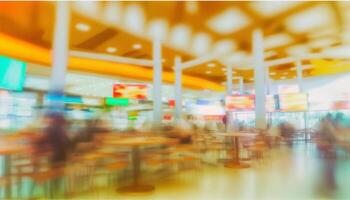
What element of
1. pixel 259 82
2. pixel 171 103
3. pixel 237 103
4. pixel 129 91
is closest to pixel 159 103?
pixel 129 91

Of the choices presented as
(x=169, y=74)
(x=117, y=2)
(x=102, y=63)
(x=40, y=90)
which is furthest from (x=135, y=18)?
(x=169, y=74)

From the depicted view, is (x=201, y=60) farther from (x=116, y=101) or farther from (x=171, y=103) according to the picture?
(x=171, y=103)

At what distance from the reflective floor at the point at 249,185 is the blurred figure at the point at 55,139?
0.64m

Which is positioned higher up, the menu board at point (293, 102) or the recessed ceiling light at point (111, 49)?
the recessed ceiling light at point (111, 49)

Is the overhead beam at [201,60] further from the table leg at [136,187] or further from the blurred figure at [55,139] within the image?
the blurred figure at [55,139]

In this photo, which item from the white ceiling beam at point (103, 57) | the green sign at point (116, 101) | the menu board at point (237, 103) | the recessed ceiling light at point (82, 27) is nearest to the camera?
the recessed ceiling light at point (82, 27)

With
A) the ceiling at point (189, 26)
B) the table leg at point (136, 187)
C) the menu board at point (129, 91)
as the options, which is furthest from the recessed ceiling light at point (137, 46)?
the table leg at point (136, 187)

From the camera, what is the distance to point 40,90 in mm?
9086

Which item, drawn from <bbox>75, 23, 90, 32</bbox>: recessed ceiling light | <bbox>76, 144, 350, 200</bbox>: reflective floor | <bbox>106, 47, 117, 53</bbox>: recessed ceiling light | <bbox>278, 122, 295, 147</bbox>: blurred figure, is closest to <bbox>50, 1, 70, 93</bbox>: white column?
<bbox>75, 23, 90, 32</bbox>: recessed ceiling light

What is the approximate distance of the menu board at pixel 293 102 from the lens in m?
11.3

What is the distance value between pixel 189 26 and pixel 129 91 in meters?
2.97

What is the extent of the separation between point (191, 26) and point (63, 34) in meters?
3.31

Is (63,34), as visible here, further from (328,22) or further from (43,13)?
(328,22)

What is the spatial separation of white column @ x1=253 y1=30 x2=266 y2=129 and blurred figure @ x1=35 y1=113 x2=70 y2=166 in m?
5.42
